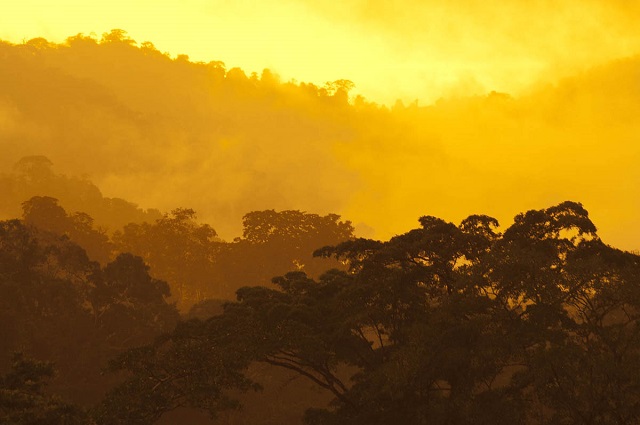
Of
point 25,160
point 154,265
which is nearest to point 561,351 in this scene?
point 154,265

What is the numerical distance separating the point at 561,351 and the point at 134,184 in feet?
520

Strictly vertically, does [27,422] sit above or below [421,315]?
below

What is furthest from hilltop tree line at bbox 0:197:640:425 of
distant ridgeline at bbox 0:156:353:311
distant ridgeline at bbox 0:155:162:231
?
distant ridgeline at bbox 0:155:162:231

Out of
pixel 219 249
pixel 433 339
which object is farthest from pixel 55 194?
pixel 433 339

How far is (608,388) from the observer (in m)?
18.3

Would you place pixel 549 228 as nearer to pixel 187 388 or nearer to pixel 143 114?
Answer: pixel 187 388

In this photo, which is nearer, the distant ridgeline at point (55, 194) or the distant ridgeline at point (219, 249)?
the distant ridgeline at point (219, 249)

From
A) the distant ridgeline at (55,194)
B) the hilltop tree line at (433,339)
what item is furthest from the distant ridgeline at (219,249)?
the hilltop tree line at (433,339)

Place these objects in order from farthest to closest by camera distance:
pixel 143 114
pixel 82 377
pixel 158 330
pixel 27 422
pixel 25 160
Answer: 1. pixel 143 114
2. pixel 25 160
3. pixel 158 330
4. pixel 82 377
5. pixel 27 422

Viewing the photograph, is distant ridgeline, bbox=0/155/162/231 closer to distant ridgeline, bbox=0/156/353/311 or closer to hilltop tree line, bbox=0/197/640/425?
distant ridgeline, bbox=0/156/353/311

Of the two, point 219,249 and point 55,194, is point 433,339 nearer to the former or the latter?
point 219,249

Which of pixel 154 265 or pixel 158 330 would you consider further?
pixel 154 265

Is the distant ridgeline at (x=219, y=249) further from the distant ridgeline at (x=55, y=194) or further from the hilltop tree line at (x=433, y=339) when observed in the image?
the hilltop tree line at (x=433, y=339)

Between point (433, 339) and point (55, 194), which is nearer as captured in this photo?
point (433, 339)
